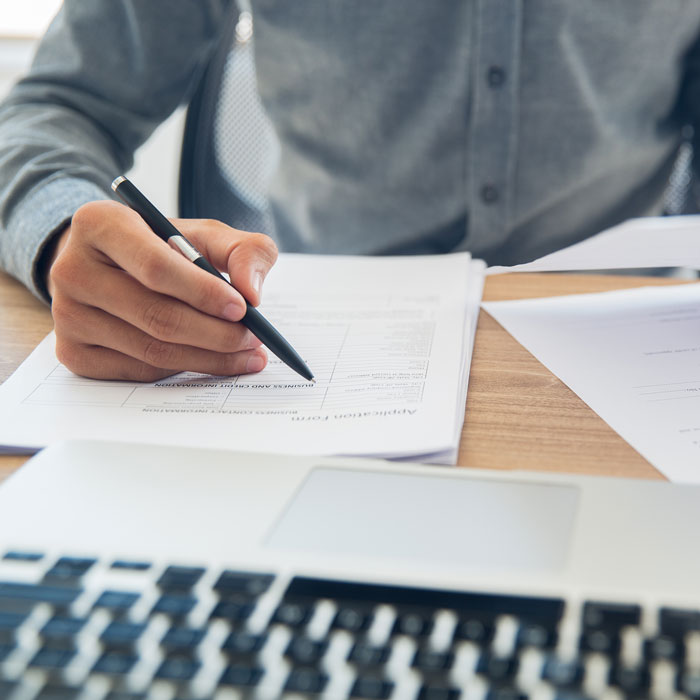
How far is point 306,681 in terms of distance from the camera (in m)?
0.22

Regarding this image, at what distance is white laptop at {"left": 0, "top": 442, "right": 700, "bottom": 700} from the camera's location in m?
0.22

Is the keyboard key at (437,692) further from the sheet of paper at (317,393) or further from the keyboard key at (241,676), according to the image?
the sheet of paper at (317,393)

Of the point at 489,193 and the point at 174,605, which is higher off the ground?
the point at 174,605

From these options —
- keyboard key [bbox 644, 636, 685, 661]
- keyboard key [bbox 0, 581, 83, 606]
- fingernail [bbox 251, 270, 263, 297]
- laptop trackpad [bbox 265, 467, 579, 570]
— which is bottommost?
fingernail [bbox 251, 270, 263, 297]

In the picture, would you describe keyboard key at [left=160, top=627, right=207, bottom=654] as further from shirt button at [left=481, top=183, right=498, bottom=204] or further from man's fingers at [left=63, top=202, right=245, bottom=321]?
shirt button at [left=481, top=183, right=498, bottom=204]

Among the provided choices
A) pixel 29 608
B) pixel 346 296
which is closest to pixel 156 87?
pixel 346 296

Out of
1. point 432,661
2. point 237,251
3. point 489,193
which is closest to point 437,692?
point 432,661

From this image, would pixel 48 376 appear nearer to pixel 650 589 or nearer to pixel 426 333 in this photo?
pixel 426 333

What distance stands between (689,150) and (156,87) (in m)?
0.62

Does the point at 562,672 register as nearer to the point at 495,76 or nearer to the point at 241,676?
the point at 241,676

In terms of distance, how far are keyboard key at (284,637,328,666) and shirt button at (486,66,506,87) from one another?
2.25 feet

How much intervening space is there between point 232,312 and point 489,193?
1.46ft

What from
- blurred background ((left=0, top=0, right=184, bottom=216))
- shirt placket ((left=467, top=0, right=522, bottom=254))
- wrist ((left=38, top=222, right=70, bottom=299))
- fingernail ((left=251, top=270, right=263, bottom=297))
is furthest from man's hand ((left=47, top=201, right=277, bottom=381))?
blurred background ((left=0, top=0, right=184, bottom=216))

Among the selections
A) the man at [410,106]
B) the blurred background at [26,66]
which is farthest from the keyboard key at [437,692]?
the blurred background at [26,66]
